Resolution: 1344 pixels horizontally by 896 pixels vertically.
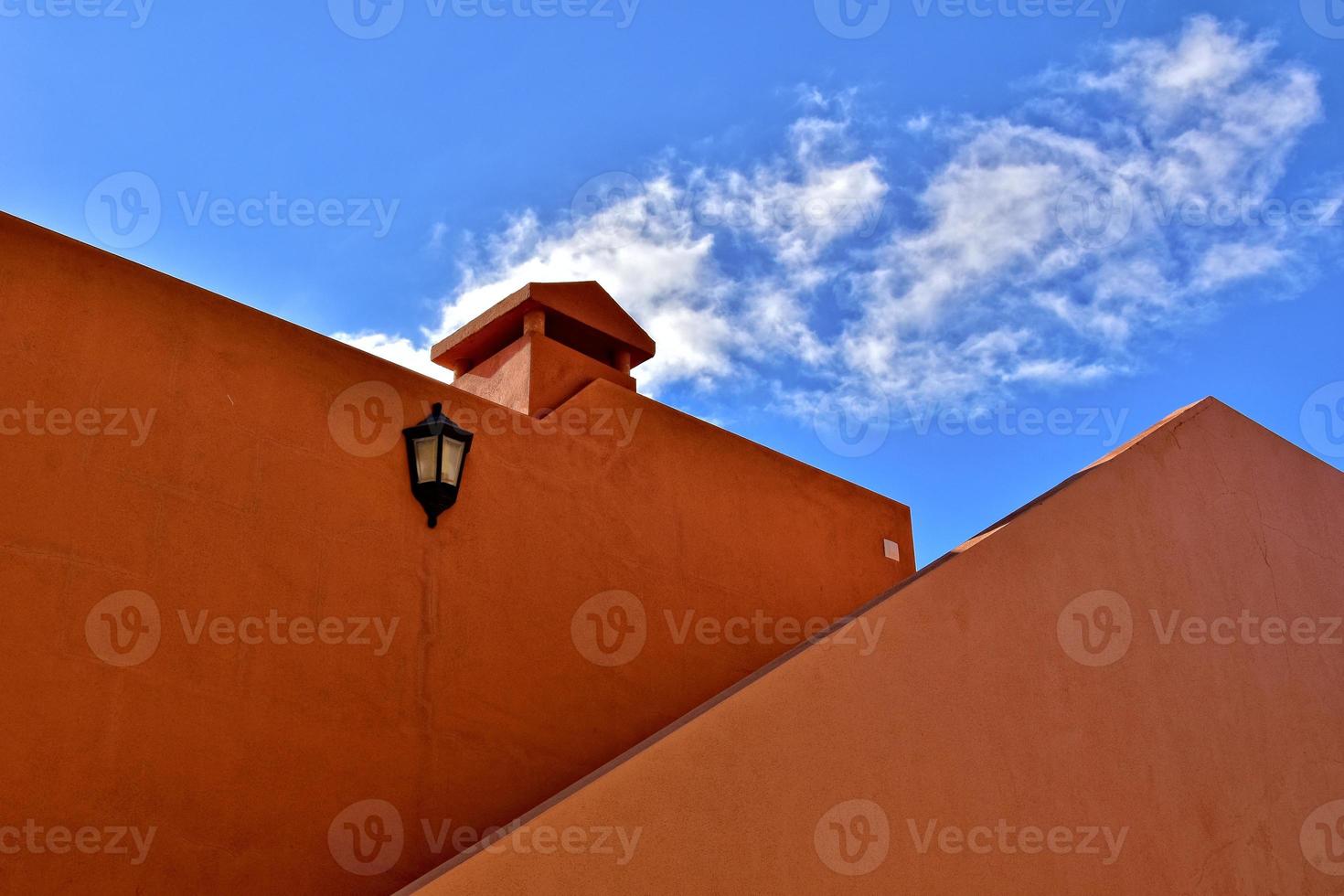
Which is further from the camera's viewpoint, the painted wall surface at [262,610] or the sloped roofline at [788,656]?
the painted wall surface at [262,610]

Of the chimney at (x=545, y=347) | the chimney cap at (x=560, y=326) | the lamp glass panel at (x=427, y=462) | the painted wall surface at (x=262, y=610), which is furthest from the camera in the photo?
the chimney cap at (x=560, y=326)

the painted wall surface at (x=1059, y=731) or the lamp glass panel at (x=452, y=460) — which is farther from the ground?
the lamp glass panel at (x=452, y=460)

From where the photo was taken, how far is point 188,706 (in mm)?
3873

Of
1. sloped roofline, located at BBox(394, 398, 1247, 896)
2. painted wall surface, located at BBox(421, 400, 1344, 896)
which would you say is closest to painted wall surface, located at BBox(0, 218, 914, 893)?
sloped roofline, located at BBox(394, 398, 1247, 896)

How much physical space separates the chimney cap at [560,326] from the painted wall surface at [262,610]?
1.38m

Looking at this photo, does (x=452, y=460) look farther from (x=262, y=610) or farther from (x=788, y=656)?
(x=788, y=656)

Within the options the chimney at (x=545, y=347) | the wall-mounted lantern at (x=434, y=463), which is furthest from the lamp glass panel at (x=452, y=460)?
the chimney at (x=545, y=347)

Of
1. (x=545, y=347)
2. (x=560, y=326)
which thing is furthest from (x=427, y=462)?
(x=560, y=326)

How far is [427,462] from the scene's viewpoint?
4754mm

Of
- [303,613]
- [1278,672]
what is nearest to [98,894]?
[303,613]

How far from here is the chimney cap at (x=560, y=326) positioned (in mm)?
6738

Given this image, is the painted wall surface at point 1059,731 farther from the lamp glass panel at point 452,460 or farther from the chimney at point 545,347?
the chimney at point 545,347

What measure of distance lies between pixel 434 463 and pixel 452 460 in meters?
0.09

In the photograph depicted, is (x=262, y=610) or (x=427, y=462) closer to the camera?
(x=262, y=610)
